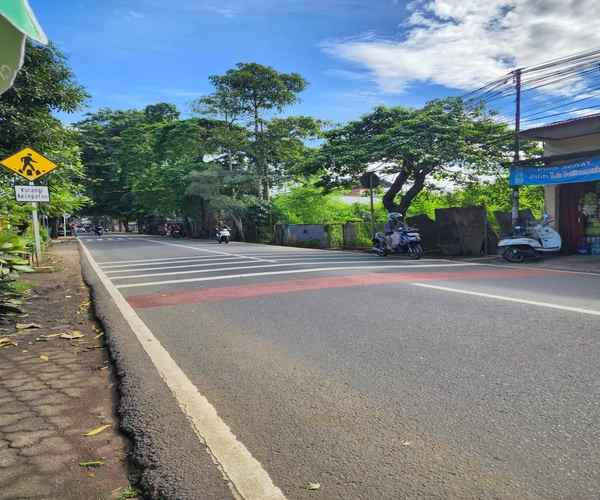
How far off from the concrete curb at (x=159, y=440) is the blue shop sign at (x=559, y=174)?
12481 millimetres

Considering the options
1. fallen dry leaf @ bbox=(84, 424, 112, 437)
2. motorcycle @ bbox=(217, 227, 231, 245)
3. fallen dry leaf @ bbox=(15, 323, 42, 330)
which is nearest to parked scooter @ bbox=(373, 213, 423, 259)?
fallen dry leaf @ bbox=(15, 323, 42, 330)

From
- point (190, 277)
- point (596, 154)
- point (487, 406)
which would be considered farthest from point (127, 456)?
point (596, 154)

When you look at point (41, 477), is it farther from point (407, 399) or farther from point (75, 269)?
point (75, 269)

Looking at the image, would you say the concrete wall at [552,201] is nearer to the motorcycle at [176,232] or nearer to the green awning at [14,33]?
the green awning at [14,33]

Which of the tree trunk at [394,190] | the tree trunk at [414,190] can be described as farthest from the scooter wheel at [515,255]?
the tree trunk at [394,190]

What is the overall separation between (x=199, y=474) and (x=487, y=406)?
1914 millimetres

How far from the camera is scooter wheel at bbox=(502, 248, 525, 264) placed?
13406 mm

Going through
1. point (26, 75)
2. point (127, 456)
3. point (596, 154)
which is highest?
point (26, 75)

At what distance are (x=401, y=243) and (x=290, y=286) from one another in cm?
736

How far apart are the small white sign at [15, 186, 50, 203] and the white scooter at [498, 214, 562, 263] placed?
494 inches

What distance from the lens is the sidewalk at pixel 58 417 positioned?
2.46 metres

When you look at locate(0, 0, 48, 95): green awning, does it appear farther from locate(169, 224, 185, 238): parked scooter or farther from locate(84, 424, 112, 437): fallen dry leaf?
locate(169, 224, 185, 238): parked scooter

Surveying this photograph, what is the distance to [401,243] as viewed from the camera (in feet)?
51.2

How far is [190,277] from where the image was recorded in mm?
11258
